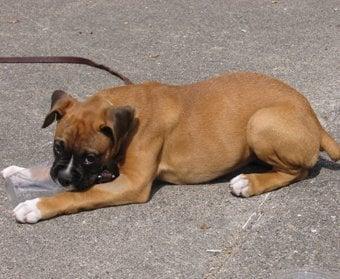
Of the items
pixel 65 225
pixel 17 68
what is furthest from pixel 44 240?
pixel 17 68

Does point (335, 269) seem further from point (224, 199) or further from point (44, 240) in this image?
point (44, 240)

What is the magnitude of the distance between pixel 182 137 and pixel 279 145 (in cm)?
77

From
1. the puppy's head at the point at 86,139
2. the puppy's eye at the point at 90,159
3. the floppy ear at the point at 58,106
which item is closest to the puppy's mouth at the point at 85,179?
the puppy's head at the point at 86,139

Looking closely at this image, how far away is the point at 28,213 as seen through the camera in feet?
16.6

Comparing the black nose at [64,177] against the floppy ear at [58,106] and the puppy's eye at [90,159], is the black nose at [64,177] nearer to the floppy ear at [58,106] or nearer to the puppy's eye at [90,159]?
the puppy's eye at [90,159]

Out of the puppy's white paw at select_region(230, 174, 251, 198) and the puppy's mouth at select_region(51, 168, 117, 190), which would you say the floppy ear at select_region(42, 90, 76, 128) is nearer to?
the puppy's mouth at select_region(51, 168, 117, 190)

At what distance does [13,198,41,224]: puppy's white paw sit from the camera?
506cm

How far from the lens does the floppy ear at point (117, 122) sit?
5.02 metres

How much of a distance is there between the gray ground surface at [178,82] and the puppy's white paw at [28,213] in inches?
2.5

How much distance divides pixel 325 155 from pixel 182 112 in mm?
1488

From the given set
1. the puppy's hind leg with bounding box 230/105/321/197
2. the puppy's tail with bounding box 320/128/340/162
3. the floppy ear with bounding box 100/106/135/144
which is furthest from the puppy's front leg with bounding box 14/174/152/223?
the puppy's tail with bounding box 320/128/340/162

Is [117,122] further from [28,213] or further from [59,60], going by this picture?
[59,60]

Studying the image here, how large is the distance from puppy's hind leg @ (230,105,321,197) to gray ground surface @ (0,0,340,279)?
117 millimetres

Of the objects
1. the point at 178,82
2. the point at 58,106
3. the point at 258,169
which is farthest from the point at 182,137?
the point at 178,82
